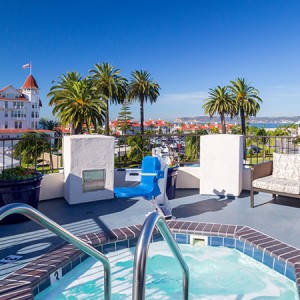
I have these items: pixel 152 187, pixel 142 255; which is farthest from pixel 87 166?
pixel 142 255

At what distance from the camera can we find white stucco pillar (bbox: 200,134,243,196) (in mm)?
5348

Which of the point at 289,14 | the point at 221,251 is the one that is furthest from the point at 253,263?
the point at 289,14

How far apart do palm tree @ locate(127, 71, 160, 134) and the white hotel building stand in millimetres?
31157

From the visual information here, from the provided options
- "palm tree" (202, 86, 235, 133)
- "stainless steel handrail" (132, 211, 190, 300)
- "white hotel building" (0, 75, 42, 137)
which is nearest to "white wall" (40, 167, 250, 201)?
"stainless steel handrail" (132, 211, 190, 300)

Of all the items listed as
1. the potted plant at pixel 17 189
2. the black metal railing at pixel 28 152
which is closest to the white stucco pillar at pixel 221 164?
the black metal railing at pixel 28 152

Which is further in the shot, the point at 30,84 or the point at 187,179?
the point at 30,84

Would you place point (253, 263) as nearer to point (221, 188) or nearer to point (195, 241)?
point (195, 241)

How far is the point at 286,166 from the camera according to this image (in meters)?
4.98

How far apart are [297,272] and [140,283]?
6.55ft

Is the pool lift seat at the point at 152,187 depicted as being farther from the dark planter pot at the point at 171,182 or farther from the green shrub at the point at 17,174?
the green shrub at the point at 17,174

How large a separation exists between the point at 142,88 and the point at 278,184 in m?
30.8

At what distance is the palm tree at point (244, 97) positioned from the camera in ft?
108

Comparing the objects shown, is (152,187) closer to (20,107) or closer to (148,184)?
(148,184)

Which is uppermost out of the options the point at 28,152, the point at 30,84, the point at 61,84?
the point at 30,84
